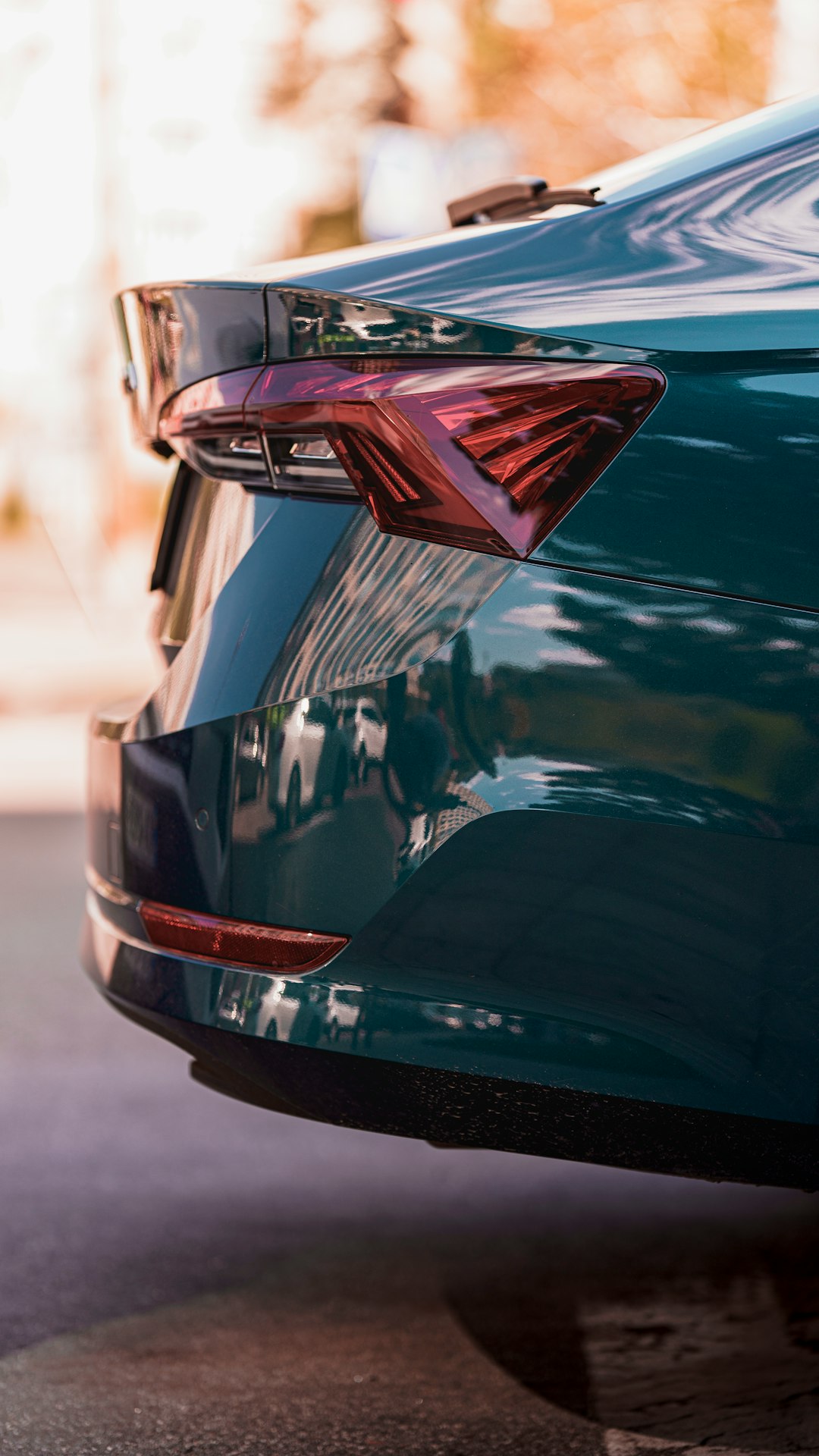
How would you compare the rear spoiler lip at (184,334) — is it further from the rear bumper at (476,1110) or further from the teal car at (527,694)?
the rear bumper at (476,1110)

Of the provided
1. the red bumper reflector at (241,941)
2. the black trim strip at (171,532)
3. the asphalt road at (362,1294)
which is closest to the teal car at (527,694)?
the red bumper reflector at (241,941)

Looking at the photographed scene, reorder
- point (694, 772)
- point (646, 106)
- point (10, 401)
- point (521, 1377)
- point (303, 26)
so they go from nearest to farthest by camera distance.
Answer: point (694, 772) < point (521, 1377) < point (646, 106) < point (303, 26) < point (10, 401)

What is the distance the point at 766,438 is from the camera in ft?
4.94

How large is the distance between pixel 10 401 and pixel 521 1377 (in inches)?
1307

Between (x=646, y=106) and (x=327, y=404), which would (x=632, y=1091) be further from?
(x=646, y=106)

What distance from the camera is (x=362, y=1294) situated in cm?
232

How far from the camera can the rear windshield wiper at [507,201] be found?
209cm

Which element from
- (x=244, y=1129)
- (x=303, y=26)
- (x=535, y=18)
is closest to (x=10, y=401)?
(x=303, y=26)

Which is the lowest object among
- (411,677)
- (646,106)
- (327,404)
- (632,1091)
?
(632,1091)

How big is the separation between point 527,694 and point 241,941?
427 mm

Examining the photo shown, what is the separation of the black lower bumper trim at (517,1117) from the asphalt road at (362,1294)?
47cm

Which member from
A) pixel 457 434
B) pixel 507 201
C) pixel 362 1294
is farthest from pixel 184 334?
pixel 362 1294

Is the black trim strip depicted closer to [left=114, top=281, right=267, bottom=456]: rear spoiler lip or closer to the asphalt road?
[left=114, top=281, right=267, bottom=456]: rear spoiler lip

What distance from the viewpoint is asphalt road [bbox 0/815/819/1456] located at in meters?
1.94
